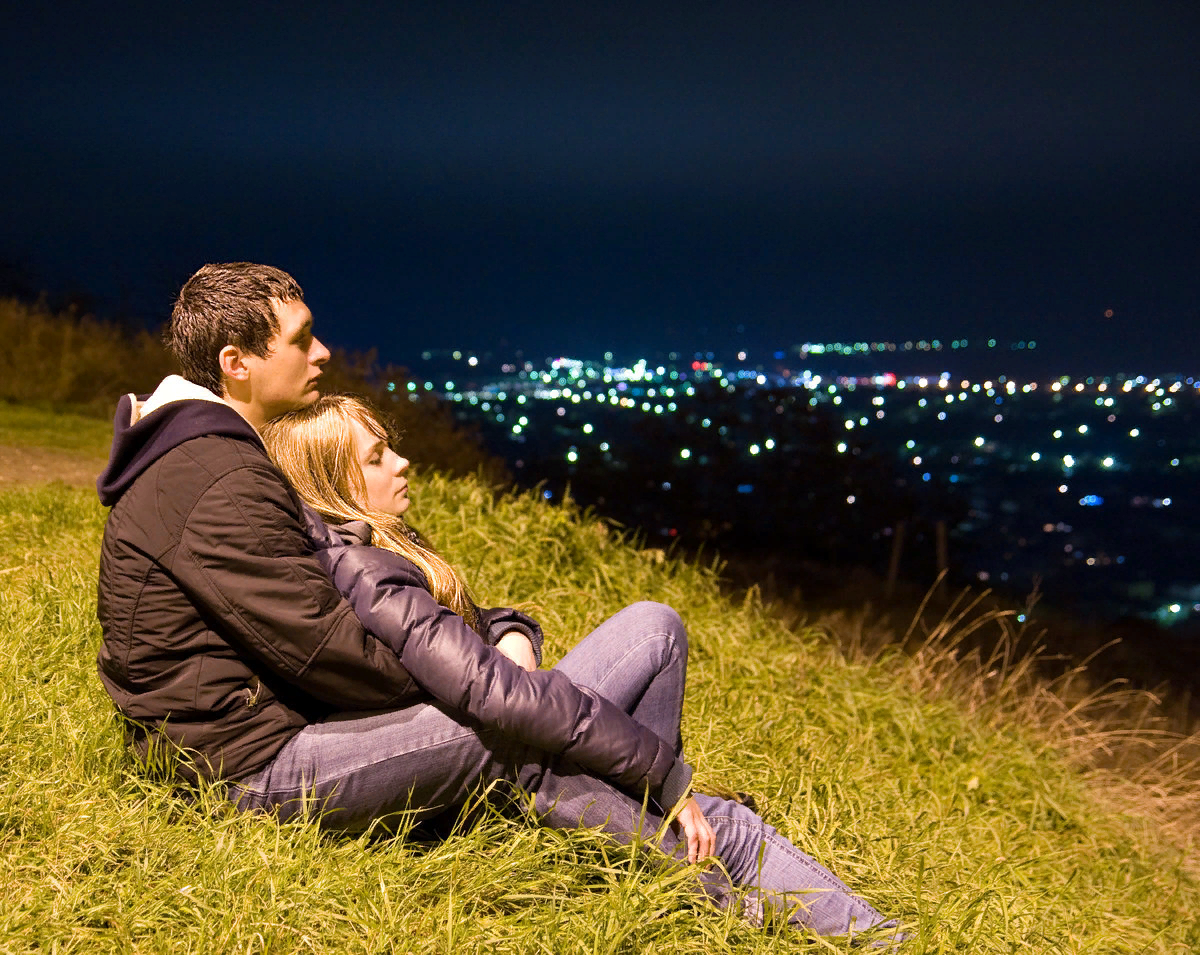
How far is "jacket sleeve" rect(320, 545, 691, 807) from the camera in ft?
6.63

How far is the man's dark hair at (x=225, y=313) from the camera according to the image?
7.20ft

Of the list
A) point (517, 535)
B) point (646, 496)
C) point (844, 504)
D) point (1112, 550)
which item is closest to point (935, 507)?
point (844, 504)

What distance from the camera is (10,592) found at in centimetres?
343

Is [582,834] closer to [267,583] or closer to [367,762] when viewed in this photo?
[367,762]

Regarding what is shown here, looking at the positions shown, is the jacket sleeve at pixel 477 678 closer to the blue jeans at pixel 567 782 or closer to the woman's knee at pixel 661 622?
the blue jeans at pixel 567 782

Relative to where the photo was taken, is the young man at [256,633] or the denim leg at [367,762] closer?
the young man at [256,633]

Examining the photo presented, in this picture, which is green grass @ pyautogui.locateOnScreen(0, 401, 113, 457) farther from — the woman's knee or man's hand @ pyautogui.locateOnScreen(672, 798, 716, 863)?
man's hand @ pyautogui.locateOnScreen(672, 798, 716, 863)

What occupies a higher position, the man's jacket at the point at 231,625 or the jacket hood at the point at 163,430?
the jacket hood at the point at 163,430

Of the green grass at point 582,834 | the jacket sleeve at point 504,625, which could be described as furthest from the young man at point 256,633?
the jacket sleeve at point 504,625

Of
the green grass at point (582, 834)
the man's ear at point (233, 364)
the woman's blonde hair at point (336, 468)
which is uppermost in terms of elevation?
the man's ear at point (233, 364)

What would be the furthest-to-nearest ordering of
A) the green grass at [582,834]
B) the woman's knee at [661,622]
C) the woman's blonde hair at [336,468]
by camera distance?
the woman's knee at [661,622], the woman's blonde hair at [336,468], the green grass at [582,834]

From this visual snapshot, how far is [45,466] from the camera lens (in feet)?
18.8

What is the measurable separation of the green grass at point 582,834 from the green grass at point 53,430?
1.41 m

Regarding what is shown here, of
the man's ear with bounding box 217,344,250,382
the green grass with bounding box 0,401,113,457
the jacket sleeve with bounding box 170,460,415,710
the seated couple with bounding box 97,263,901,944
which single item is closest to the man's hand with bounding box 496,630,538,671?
the seated couple with bounding box 97,263,901,944
